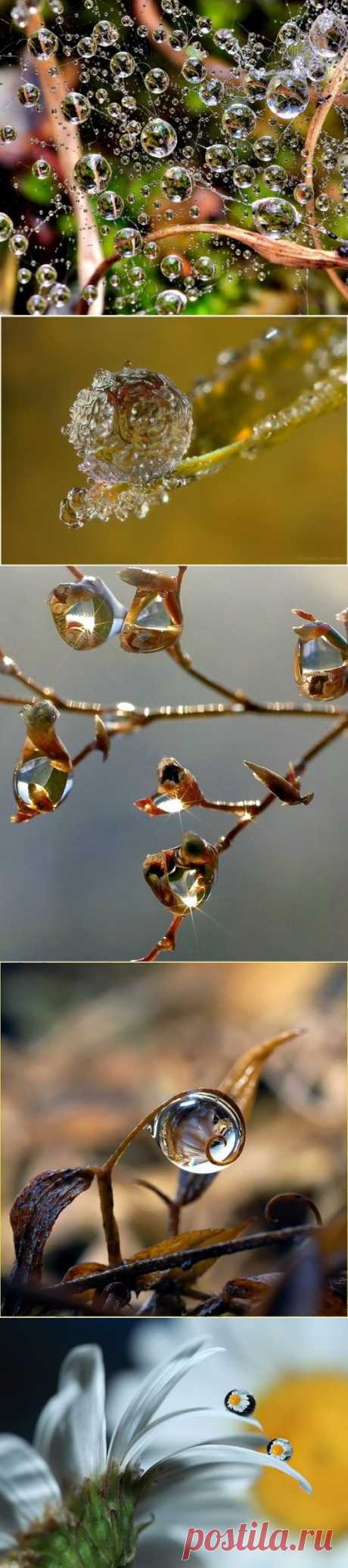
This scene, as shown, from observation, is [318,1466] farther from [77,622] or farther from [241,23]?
[241,23]

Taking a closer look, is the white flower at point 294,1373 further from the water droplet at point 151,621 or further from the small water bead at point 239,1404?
the water droplet at point 151,621

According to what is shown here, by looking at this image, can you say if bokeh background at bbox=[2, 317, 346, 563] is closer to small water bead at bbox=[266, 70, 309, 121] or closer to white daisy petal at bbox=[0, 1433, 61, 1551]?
small water bead at bbox=[266, 70, 309, 121]

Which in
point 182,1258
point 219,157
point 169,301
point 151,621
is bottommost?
point 182,1258

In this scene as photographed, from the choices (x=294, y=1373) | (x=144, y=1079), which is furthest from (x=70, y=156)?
(x=294, y=1373)

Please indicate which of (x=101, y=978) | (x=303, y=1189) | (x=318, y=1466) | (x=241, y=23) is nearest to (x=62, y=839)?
(x=101, y=978)

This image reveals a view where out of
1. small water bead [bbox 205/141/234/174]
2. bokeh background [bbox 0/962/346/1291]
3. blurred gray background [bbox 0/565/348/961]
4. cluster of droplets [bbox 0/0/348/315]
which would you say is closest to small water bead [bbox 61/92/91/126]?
cluster of droplets [bbox 0/0/348/315]

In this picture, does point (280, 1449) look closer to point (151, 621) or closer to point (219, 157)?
point (151, 621)

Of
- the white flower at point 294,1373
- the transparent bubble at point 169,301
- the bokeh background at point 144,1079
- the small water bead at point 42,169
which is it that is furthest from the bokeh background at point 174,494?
the white flower at point 294,1373
